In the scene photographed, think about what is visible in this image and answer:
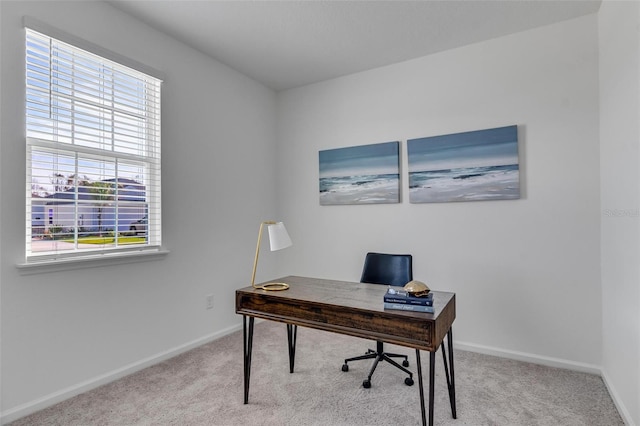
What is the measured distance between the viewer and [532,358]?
270cm

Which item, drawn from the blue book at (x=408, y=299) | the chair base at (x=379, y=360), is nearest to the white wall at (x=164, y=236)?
the chair base at (x=379, y=360)

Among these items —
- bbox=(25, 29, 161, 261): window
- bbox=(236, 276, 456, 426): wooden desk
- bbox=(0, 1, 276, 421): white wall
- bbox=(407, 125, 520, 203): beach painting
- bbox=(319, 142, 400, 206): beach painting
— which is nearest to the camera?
bbox=(236, 276, 456, 426): wooden desk

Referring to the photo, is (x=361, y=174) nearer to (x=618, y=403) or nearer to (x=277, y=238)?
(x=277, y=238)

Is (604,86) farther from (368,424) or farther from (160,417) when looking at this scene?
(160,417)

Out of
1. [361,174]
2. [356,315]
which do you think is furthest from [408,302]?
[361,174]

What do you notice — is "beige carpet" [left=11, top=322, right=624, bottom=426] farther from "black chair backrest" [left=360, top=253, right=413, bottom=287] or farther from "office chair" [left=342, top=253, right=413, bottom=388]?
"black chair backrest" [left=360, top=253, right=413, bottom=287]

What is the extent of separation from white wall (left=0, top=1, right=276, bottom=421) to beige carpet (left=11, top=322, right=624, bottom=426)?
25 cm

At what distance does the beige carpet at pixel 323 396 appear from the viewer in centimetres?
193

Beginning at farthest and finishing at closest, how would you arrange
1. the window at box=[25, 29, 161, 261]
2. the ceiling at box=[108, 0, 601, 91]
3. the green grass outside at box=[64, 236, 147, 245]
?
the ceiling at box=[108, 0, 601, 91]
the green grass outside at box=[64, 236, 147, 245]
the window at box=[25, 29, 161, 261]

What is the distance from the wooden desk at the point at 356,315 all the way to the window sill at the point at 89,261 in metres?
1.01

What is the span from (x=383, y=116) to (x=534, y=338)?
7.82 ft

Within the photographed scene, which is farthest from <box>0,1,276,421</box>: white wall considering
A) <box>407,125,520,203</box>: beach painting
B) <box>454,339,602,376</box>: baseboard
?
<box>454,339,602,376</box>: baseboard

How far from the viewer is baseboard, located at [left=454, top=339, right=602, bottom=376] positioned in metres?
2.51

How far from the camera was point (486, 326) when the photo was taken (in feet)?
9.50
